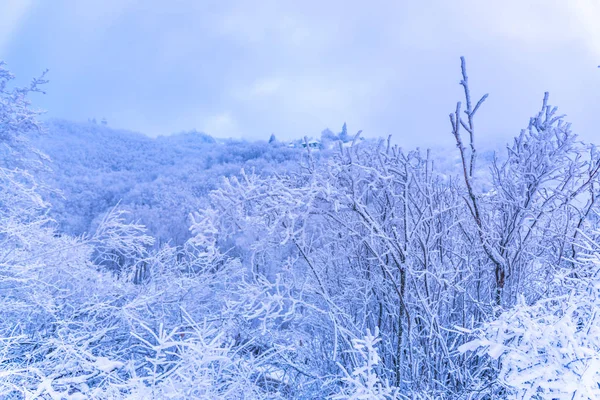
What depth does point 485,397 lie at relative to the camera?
2840 millimetres

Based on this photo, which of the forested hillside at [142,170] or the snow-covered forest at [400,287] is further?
the forested hillside at [142,170]

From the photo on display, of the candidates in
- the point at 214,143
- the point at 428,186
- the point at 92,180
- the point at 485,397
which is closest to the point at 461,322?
the point at 485,397

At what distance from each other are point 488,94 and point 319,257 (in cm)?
261

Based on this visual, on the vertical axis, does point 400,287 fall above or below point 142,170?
below

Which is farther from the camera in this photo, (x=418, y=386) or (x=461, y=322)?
(x=461, y=322)

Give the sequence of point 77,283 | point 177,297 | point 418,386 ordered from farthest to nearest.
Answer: point 77,283, point 177,297, point 418,386

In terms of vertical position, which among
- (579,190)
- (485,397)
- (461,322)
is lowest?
(485,397)

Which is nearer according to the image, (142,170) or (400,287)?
(400,287)

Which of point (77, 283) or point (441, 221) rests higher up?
point (441, 221)

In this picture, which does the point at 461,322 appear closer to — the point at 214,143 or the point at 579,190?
the point at 579,190

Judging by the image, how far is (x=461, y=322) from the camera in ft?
10.5

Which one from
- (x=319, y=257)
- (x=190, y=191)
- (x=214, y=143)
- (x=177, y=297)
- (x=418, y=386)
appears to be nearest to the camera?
(x=418, y=386)

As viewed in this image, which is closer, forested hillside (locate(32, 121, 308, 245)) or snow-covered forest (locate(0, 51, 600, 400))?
snow-covered forest (locate(0, 51, 600, 400))

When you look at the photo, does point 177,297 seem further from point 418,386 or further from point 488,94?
point 488,94
